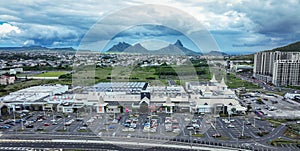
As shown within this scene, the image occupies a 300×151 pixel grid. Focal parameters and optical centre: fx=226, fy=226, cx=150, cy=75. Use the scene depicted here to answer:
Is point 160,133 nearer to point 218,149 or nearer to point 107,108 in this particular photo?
point 218,149

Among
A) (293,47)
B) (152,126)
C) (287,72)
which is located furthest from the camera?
(293,47)

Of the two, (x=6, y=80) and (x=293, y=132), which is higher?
(x=6, y=80)

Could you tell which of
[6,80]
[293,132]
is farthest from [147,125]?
[6,80]

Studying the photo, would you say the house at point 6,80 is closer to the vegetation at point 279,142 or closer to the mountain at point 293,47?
the vegetation at point 279,142

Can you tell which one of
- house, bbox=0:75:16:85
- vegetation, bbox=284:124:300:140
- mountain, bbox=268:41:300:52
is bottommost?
vegetation, bbox=284:124:300:140

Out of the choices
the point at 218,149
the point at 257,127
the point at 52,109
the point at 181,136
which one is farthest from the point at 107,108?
the point at 257,127

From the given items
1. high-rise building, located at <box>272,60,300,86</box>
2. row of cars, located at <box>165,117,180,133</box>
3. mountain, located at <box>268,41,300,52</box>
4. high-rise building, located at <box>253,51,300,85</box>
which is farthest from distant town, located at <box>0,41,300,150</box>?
mountain, located at <box>268,41,300,52</box>

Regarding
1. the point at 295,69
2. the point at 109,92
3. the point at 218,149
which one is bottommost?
the point at 218,149

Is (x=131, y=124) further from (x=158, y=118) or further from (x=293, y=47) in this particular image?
(x=293, y=47)

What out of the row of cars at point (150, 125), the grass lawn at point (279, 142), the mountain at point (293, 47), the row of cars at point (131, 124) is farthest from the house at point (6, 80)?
the mountain at point (293, 47)

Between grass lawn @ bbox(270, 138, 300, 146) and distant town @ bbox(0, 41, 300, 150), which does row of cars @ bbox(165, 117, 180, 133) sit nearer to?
distant town @ bbox(0, 41, 300, 150)

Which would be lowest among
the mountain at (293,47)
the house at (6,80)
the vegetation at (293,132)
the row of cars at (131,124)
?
the vegetation at (293,132)
